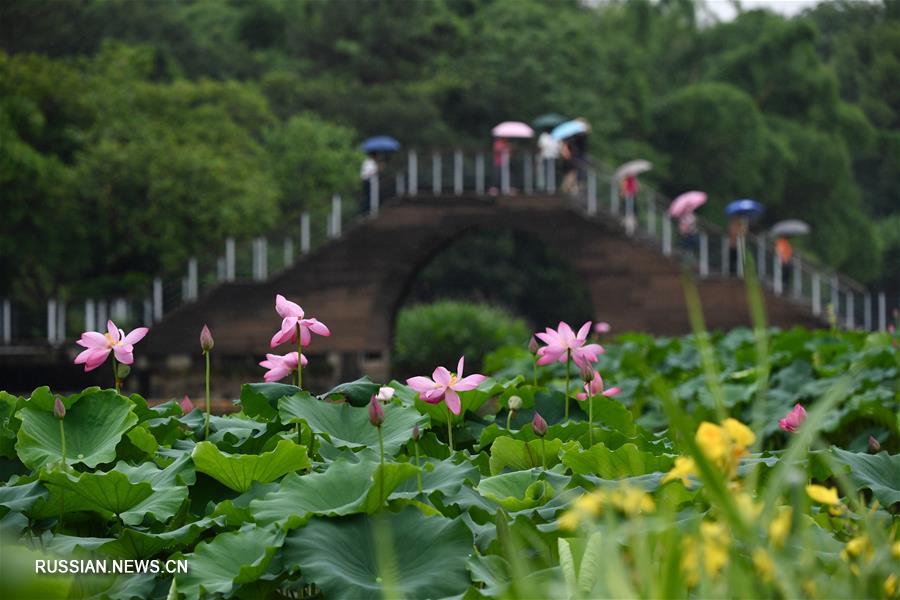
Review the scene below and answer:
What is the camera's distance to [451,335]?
23641 mm

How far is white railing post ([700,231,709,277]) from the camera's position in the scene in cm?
2128

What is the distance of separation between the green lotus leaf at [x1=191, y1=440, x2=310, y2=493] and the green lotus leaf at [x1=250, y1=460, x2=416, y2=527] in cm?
20

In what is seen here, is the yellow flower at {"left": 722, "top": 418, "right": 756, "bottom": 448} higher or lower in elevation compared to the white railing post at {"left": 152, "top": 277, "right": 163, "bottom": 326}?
higher

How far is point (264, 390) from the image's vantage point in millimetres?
3891

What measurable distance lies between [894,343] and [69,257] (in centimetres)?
1949

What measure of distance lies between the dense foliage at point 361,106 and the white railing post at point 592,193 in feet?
22.3

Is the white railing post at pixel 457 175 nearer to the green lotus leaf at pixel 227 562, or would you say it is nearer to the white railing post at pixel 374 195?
the white railing post at pixel 374 195

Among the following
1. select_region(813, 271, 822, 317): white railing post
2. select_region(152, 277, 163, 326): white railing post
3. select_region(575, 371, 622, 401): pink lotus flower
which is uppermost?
select_region(575, 371, 622, 401): pink lotus flower

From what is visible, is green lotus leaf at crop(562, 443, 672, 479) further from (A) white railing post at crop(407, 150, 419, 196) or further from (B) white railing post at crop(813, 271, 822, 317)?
(A) white railing post at crop(407, 150, 419, 196)

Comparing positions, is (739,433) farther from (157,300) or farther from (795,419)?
(157,300)

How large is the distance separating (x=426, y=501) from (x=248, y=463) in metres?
0.49

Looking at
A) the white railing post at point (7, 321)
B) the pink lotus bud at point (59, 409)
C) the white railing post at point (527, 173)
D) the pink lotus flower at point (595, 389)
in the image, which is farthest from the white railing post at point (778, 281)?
the pink lotus bud at point (59, 409)

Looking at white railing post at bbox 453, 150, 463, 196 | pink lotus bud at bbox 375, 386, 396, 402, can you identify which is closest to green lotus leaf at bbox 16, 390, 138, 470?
pink lotus bud at bbox 375, 386, 396, 402

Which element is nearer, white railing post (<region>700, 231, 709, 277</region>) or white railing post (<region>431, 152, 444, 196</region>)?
white railing post (<region>700, 231, 709, 277</region>)
